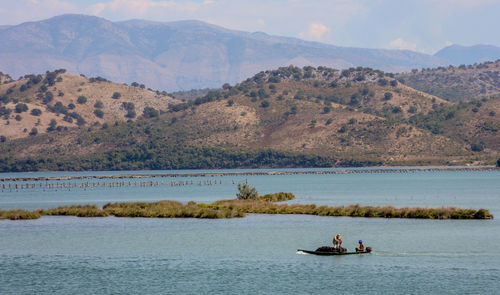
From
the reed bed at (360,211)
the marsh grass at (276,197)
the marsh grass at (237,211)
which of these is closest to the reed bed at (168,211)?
the marsh grass at (237,211)

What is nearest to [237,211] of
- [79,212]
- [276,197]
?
[79,212]

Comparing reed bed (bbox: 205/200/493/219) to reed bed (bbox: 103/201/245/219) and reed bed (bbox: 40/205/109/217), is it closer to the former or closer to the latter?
reed bed (bbox: 103/201/245/219)

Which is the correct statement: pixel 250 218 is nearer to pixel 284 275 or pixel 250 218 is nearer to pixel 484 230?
pixel 484 230

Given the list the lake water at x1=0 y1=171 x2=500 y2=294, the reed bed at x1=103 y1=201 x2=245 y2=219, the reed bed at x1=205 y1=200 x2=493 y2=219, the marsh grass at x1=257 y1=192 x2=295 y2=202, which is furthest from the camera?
the marsh grass at x1=257 y1=192 x2=295 y2=202

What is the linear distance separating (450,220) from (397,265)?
26304 millimetres

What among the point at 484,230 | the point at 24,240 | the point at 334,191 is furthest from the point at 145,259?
the point at 334,191

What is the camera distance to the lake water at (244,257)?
48812 mm

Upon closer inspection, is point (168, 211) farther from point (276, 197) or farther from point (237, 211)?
point (276, 197)

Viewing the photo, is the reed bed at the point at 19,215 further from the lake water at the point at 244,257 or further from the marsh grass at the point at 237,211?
the lake water at the point at 244,257

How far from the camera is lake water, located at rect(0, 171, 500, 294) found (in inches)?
1922

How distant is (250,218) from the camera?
87.4 m

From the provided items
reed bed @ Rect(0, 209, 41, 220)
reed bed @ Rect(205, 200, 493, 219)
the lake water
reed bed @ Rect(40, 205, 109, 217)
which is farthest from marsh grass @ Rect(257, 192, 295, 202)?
reed bed @ Rect(0, 209, 41, 220)

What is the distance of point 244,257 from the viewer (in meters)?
59.7

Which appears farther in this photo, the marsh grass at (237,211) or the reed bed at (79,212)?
the reed bed at (79,212)
